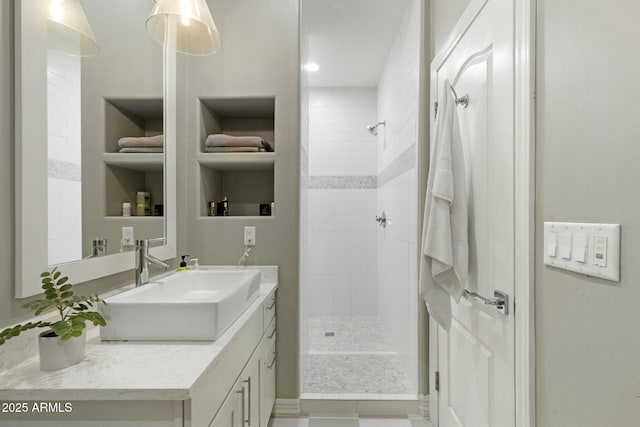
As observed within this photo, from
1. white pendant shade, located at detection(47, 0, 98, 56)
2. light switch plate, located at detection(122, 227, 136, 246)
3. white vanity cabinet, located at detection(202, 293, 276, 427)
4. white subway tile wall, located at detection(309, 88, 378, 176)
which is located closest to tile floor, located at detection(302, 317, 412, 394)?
white vanity cabinet, located at detection(202, 293, 276, 427)

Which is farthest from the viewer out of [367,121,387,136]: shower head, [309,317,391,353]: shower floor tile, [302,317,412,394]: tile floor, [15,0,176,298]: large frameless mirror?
[367,121,387,136]: shower head

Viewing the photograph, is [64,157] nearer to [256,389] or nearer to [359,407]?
[256,389]

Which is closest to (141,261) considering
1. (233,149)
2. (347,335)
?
(233,149)

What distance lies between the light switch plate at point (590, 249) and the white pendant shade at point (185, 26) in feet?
5.85

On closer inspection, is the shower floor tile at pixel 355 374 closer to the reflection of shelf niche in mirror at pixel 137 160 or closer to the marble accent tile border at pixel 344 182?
the reflection of shelf niche in mirror at pixel 137 160

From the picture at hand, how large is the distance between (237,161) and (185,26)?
76 centimetres

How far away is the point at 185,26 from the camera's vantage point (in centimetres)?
168

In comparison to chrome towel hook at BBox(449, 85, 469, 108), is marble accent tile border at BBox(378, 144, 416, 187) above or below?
below

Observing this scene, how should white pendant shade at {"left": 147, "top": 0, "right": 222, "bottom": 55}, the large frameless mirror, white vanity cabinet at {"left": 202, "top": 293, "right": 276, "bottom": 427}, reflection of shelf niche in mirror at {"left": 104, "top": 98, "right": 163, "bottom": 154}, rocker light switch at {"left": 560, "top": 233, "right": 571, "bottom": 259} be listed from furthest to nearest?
1. white pendant shade at {"left": 147, "top": 0, "right": 222, "bottom": 55}
2. reflection of shelf niche in mirror at {"left": 104, "top": 98, "right": 163, "bottom": 154}
3. white vanity cabinet at {"left": 202, "top": 293, "right": 276, "bottom": 427}
4. the large frameless mirror
5. rocker light switch at {"left": 560, "top": 233, "right": 571, "bottom": 259}

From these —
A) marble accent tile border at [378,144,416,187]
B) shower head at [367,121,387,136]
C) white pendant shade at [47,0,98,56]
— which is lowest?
marble accent tile border at [378,144,416,187]

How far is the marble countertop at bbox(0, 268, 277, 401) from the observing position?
0.76 m

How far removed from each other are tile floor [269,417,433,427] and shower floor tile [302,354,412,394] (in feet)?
0.53

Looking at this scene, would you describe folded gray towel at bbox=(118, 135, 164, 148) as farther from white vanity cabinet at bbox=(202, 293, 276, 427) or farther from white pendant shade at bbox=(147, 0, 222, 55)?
white vanity cabinet at bbox=(202, 293, 276, 427)

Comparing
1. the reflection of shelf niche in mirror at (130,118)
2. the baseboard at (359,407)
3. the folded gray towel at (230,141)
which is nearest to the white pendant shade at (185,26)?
the reflection of shelf niche in mirror at (130,118)
